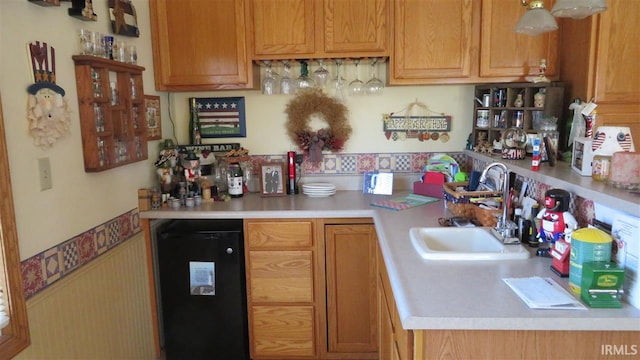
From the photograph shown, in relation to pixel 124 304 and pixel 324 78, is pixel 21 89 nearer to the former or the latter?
pixel 124 304

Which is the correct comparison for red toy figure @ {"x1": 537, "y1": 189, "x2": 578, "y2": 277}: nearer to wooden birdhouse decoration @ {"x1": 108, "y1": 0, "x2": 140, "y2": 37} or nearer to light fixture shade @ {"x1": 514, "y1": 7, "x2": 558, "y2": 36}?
light fixture shade @ {"x1": 514, "y1": 7, "x2": 558, "y2": 36}

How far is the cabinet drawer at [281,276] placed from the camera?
2.43m

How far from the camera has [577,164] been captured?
5.78 feet

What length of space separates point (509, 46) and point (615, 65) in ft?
2.07

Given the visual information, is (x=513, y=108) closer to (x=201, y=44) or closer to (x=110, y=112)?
(x=201, y=44)

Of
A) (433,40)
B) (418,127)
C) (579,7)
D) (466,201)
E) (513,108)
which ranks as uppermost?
(433,40)

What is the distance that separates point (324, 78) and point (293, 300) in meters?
1.39

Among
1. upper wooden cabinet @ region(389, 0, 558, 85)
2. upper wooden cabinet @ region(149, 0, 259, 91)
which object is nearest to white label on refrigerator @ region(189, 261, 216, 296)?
upper wooden cabinet @ region(149, 0, 259, 91)

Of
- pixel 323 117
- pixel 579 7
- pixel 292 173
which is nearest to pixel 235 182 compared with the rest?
pixel 292 173

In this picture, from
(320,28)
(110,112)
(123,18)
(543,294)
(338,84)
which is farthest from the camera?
(338,84)

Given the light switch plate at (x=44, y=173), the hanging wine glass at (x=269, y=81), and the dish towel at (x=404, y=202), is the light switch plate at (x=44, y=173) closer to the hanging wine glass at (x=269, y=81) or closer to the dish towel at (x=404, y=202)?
the hanging wine glass at (x=269, y=81)

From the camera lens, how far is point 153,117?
8.58 feet

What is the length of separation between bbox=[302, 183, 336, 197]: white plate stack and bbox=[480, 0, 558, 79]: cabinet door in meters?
→ 1.14

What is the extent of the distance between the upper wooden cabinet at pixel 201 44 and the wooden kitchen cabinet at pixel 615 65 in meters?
1.79
